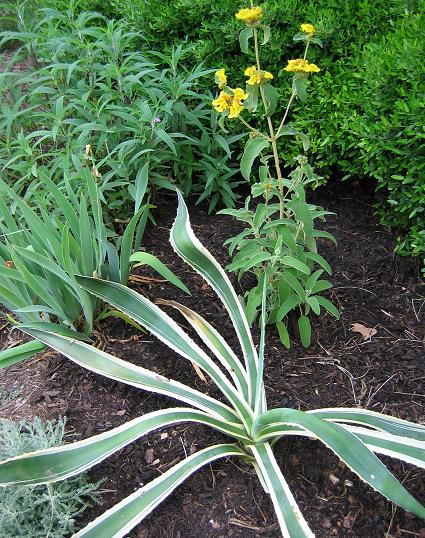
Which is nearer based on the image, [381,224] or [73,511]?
[73,511]

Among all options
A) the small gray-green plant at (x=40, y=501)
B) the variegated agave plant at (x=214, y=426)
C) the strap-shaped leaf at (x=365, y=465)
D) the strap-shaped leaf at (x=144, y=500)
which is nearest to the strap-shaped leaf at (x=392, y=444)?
the variegated agave plant at (x=214, y=426)

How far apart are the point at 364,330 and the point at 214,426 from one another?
812mm

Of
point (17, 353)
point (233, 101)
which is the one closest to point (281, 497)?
point (17, 353)

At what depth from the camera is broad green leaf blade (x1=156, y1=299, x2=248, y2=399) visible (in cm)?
208

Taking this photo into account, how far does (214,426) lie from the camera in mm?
1925

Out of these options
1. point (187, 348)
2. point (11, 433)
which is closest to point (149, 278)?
point (187, 348)

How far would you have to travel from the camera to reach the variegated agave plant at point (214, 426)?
151 cm

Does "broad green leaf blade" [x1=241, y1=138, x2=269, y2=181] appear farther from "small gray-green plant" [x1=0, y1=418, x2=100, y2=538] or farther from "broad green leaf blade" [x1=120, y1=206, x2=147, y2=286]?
"small gray-green plant" [x1=0, y1=418, x2=100, y2=538]

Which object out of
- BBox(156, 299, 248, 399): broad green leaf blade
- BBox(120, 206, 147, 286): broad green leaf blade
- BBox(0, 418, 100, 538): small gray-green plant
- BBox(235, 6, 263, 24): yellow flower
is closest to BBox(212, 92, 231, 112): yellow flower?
BBox(235, 6, 263, 24): yellow flower

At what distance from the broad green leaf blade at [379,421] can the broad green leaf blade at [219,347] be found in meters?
0.30

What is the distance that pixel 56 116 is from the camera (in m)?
2.77

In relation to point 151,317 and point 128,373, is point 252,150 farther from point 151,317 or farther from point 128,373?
point 128,373

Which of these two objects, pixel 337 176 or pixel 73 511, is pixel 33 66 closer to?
pixel 337 176

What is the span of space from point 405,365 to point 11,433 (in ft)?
4.71
